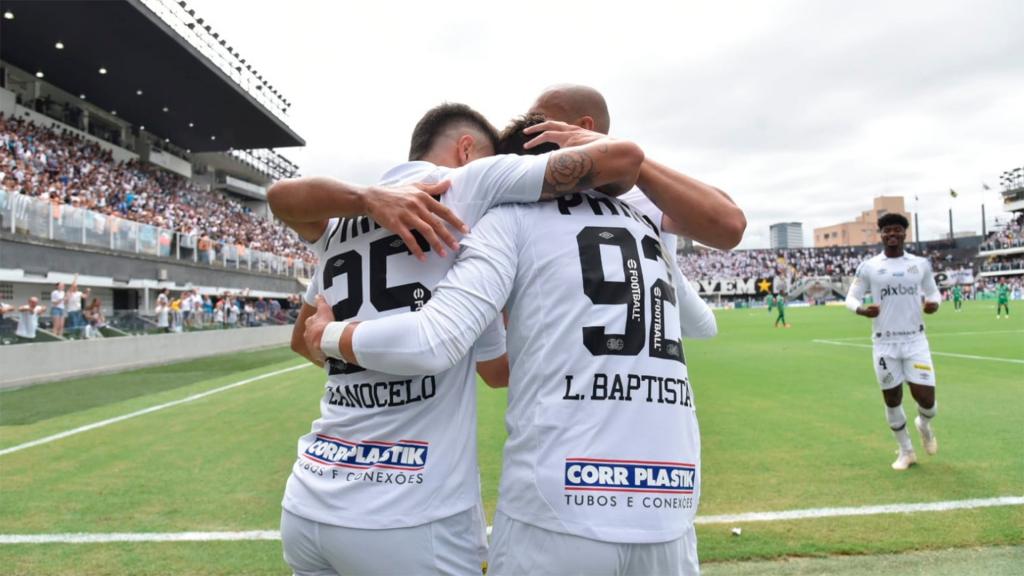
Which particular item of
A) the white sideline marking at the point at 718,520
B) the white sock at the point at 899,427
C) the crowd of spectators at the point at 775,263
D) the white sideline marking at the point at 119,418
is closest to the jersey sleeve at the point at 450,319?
the white sideline marking at the point at 718,520

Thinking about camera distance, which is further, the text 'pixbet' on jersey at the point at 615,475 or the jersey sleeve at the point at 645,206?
the jersey sleeve at the point at 645,206

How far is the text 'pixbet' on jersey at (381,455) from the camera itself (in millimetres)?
1818

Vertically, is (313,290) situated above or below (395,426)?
above

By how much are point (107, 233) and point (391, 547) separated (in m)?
25.0

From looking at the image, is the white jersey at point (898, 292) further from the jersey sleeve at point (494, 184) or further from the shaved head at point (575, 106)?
the jersey sleeve at point (494, 184)

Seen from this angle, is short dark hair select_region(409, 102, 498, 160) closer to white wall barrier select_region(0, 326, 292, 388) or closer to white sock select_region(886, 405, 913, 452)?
white sock select_region(886, 405, 913, 452)

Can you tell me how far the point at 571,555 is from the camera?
5.39 ft

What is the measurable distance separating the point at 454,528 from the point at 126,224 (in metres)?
25.9

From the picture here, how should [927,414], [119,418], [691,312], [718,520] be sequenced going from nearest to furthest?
[691,312]
[718,520]
[927,414]
[119,418]

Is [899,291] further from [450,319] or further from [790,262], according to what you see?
[790,262]

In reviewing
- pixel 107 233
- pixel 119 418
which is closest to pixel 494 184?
pixel 119 418

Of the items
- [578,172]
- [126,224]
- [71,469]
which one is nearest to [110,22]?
[126,224]

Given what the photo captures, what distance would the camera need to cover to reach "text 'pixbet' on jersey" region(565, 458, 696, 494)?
5.48 feet

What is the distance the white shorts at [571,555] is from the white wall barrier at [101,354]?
1696 centimetres
